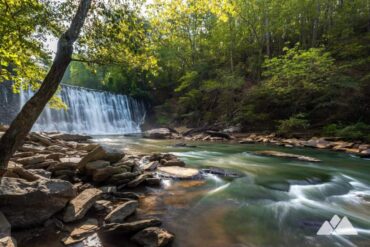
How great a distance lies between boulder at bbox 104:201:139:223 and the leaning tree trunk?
1.64 meters

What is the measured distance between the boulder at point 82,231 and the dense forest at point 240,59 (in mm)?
3088

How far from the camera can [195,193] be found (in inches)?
195

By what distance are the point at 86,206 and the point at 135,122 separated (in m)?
27.0

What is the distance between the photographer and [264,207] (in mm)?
4383

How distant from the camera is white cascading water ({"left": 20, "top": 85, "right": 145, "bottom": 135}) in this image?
21.8 m

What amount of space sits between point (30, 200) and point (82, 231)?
2.92 ft

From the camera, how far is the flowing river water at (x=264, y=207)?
3189 millimetres

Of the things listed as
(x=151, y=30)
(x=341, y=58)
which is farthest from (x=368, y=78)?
(x=151, y=30)

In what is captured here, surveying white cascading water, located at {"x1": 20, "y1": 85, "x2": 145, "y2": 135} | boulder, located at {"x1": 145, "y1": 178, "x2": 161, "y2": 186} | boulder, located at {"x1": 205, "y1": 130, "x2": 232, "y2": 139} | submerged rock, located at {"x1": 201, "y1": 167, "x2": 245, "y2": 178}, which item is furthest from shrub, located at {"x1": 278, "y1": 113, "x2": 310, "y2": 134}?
white cascading water, located at {"x1": 20, "y1": 85, "x2": 145, "y2": 135}

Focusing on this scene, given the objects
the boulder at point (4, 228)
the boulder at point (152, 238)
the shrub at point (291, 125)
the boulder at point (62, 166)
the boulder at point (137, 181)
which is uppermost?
the shrub at point (291, 125)

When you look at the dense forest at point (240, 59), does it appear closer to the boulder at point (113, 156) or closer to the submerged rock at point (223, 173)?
the boulder at point (113, 156)

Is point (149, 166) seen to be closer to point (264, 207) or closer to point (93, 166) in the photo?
point (93, 166)

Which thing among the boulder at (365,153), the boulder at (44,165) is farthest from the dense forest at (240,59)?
the boulder at (44,165)

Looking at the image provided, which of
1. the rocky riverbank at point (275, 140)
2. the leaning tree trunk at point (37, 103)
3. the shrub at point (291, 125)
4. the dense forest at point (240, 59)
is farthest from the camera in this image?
the shrub at point (291, 125)
